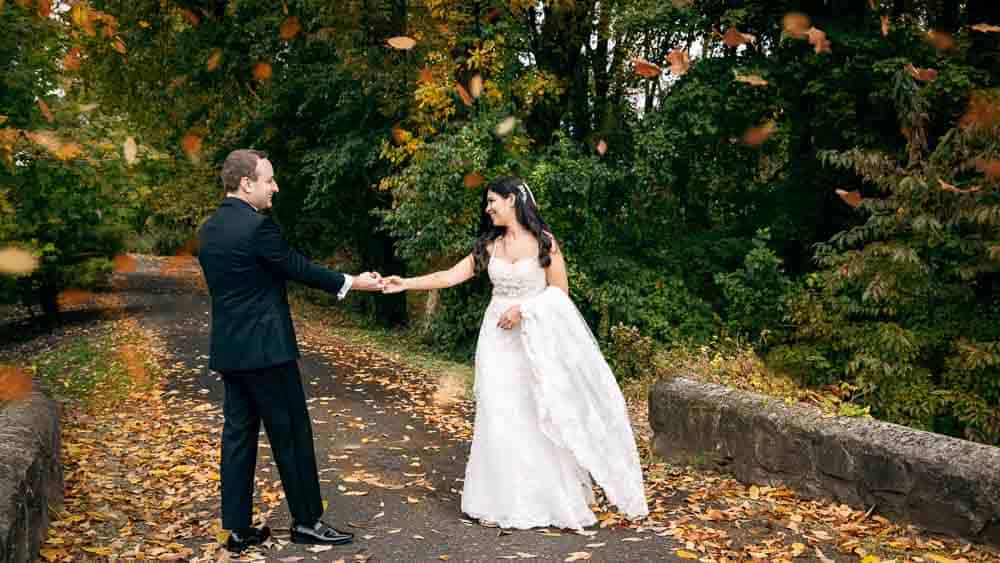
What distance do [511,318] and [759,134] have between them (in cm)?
1111

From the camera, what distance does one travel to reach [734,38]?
572 inches

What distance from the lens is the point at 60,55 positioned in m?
13.8

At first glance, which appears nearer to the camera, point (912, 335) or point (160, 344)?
point (912, 335)

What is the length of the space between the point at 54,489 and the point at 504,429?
9.30 feet

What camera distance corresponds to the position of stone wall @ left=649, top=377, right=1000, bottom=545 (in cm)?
482

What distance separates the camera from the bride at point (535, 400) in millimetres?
5629

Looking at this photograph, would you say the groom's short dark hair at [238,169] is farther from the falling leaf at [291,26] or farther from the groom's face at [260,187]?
the falling leaf at [291,26]

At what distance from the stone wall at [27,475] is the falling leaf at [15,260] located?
9714mm

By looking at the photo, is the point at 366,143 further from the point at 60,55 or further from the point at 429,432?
the point at 429,432

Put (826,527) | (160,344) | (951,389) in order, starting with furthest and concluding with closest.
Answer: (160,344)
(951,389)
(826,527)

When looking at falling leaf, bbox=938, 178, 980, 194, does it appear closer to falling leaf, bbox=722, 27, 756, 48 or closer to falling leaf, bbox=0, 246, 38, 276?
falling leaf, bbox=722, 27, 756, 48

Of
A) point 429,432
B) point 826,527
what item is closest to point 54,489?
point 429,432

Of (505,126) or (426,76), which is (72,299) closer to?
(426,76)

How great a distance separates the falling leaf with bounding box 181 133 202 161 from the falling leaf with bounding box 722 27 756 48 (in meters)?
14.5
